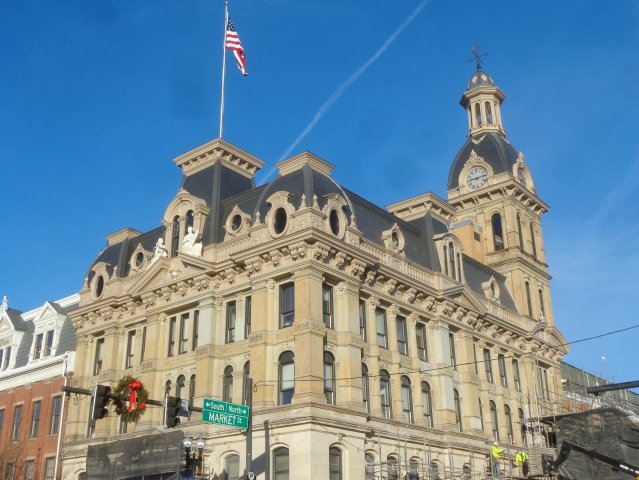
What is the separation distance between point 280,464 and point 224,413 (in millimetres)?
8193

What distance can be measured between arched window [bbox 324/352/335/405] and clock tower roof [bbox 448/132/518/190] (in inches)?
1213

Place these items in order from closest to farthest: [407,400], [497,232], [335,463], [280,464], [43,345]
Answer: [280,464] < [335,463] < [407,400] < [43,345] < [497,232]

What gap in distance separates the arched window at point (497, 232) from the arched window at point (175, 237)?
2666 centimetres

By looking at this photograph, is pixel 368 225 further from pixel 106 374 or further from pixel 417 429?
pixel 106 374

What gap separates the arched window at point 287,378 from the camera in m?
36.2

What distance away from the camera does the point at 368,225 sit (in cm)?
4356

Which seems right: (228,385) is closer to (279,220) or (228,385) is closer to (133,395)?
(279,220)

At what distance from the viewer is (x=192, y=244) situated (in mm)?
43188

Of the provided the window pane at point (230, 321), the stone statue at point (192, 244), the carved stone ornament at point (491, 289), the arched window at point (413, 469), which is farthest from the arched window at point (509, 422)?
the stone statue at point (192, 244)

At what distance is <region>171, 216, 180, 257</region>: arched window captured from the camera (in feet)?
Answer: 149

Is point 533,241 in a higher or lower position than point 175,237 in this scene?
higher

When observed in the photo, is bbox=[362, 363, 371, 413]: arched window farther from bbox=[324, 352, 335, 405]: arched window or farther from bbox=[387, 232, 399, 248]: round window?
bbox=[387, 232, 399, 248]: round window

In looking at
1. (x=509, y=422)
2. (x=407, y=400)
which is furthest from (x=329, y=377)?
(x=509, y=422)

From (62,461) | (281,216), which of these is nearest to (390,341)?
(281,216)
